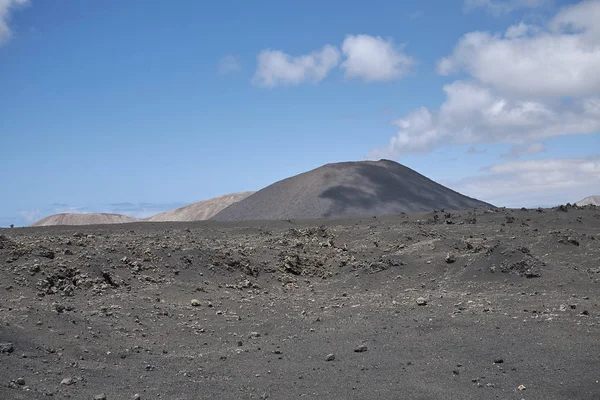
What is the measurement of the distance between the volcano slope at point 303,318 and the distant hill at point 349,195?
33502 millimetres

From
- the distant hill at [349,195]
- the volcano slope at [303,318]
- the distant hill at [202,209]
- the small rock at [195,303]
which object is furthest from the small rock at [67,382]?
the distant hill at [202,209]

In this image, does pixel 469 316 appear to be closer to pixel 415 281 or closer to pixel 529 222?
pixel 415 281

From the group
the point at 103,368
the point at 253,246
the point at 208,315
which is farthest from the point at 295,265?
the point at 103,368

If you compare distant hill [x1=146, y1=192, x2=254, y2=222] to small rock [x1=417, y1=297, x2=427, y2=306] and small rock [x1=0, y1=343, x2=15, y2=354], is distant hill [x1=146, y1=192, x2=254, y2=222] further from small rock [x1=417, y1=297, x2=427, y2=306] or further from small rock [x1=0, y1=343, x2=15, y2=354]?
small rock [x1=0, y1=343, x2=15, y2=354]

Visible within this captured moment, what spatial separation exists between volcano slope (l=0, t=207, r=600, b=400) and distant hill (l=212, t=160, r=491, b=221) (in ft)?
110

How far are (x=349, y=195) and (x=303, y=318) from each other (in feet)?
147

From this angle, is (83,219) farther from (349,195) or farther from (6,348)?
(6,348)

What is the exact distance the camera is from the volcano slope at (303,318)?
779 centimetres

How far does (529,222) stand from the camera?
2327cm

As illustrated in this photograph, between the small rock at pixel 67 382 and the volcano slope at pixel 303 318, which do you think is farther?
the volcano slope at pixel 303 318

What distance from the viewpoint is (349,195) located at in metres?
56.6

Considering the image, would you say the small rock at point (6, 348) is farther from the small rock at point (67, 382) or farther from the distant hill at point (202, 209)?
the distant hill at point (202, 209)

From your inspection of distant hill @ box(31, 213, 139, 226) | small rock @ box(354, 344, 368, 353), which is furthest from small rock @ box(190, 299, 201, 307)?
distant hill @ box(31, 213, 139, 226)

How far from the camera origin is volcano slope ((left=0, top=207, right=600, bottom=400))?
7793 millimetres
